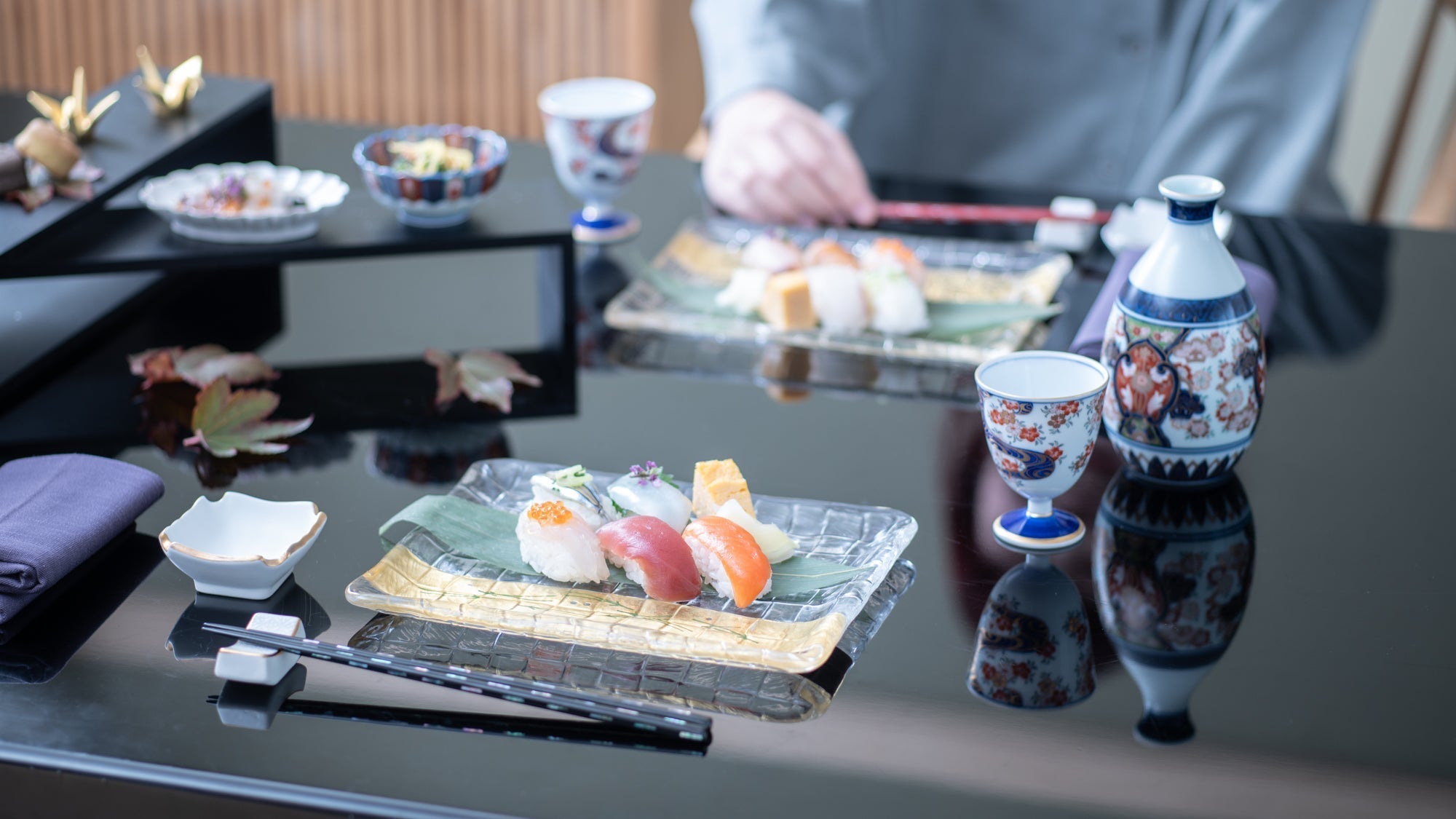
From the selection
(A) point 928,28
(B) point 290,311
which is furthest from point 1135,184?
(B) point 290,311

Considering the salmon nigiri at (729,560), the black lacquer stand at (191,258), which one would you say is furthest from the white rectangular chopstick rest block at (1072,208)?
the salmon nigiri at (729,560)

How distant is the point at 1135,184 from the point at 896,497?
1105 mm

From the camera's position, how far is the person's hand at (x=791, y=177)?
166 cm

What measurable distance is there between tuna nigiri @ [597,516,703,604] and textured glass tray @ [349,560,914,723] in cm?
5

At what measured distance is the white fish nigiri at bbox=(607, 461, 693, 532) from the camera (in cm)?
98

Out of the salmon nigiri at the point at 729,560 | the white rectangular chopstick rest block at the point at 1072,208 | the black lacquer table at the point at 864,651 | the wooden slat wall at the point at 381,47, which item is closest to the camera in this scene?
the black lacquer table at the point at 864,651

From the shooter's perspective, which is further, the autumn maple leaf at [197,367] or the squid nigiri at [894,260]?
the squid nigiri at [894,260]

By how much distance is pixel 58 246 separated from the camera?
1.27m

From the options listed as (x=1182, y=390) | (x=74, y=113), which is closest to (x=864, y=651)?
(x=1182, y=390)

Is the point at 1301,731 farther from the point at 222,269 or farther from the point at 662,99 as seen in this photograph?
the point at 662,99

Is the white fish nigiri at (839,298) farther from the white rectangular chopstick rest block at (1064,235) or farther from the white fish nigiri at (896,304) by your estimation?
the white rectangular chopstick rest block at (1064,235)

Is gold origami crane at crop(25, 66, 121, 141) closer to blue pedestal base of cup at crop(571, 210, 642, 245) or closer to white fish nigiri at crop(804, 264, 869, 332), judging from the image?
blue pedestal base of cup at crop(571, 210, 642, 245)

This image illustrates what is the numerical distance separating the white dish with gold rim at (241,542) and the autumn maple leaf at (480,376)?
26 centimetres

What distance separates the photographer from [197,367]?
1.29 meters
